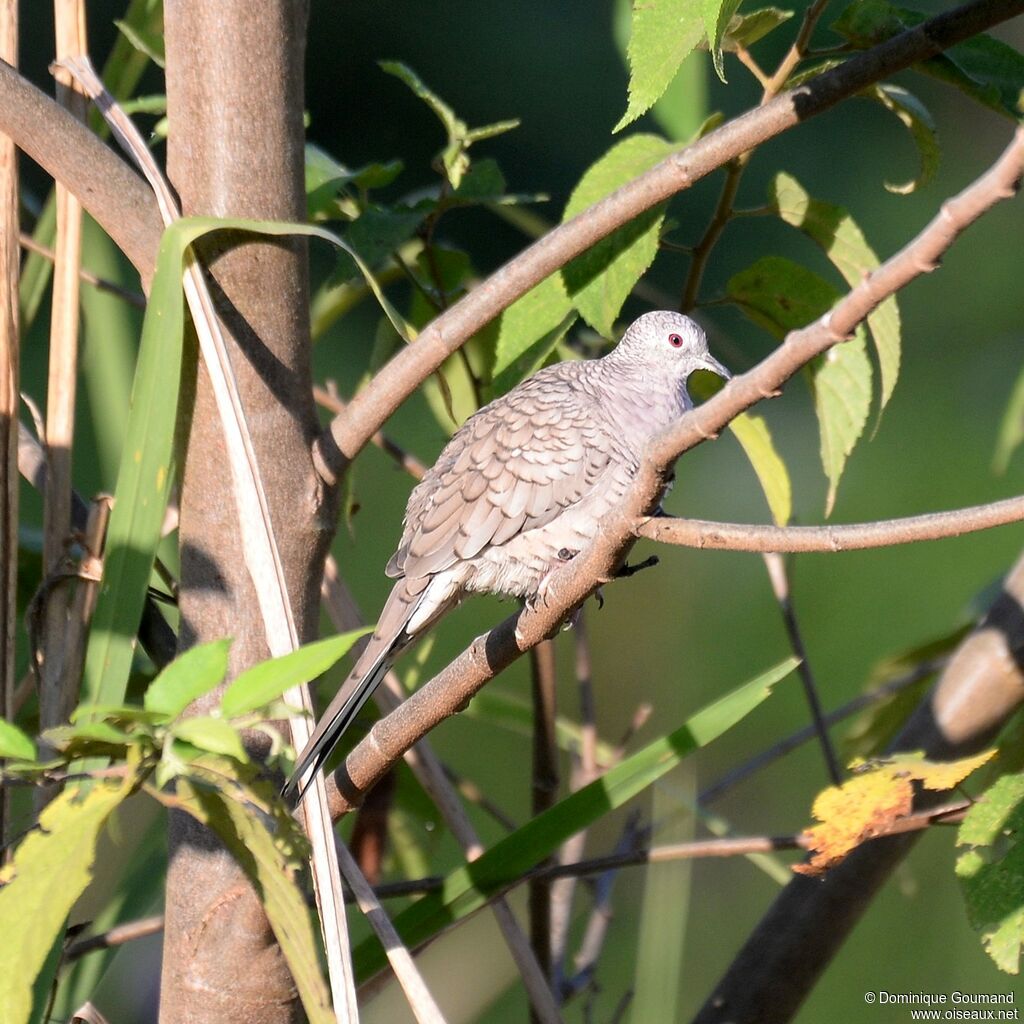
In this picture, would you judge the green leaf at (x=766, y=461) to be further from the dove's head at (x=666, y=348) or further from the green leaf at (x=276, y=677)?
the green leaf at (x=276, y=677)

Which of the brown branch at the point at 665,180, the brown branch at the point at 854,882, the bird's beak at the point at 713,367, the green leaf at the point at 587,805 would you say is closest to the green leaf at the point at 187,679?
the brown branch at the point at 665,180

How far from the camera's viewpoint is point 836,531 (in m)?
0.67

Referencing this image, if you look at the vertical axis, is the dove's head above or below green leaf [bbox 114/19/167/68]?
below

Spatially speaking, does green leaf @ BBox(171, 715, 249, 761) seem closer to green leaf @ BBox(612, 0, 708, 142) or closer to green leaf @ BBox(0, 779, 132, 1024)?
green leaf @ BBox(0, 779, 132, 1024)

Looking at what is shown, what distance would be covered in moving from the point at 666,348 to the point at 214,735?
3.70 ft

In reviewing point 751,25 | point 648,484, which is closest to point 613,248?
point 751,25

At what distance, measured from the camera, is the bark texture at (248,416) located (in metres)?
0.89

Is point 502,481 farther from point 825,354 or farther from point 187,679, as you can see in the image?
point 187,679

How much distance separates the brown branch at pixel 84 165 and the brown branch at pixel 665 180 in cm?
21

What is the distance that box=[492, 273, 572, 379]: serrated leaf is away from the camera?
111 centimetres

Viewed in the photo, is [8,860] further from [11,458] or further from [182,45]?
[182,45]

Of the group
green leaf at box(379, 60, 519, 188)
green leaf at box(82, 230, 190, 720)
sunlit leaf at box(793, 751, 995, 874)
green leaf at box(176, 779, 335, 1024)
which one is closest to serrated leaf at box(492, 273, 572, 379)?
green leaf at box(379, 60, 519, 188)

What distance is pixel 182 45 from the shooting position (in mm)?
914

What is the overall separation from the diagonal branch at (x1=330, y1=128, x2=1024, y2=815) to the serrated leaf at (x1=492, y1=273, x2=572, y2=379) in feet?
0.97
